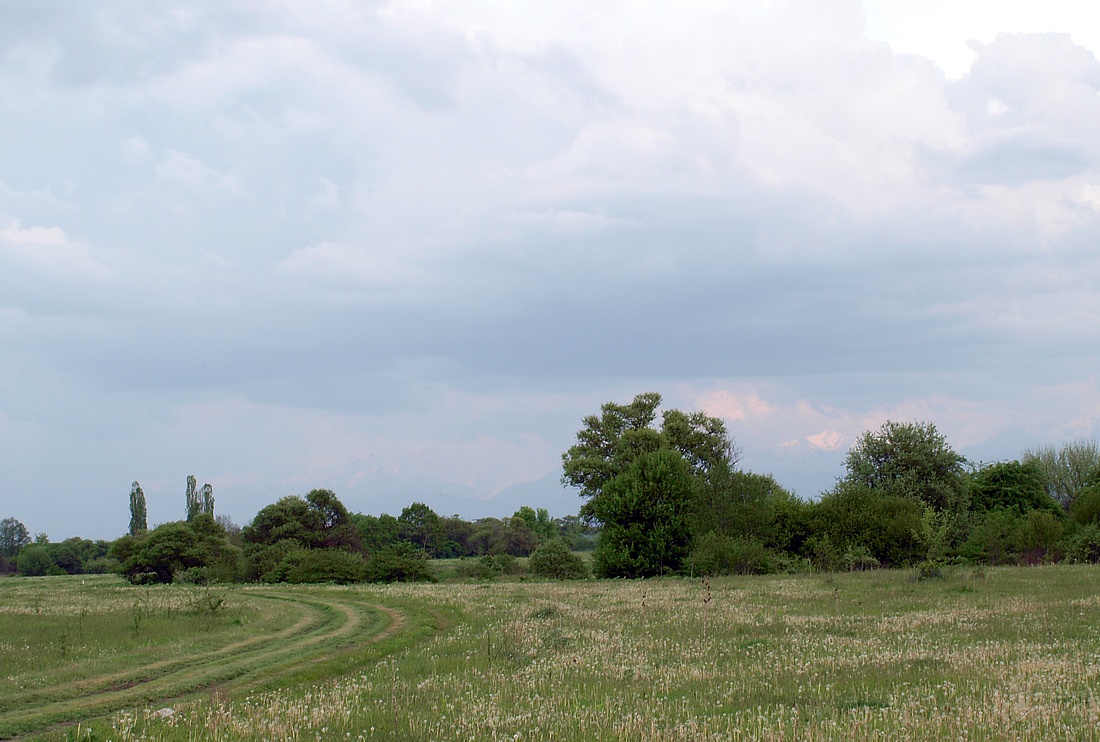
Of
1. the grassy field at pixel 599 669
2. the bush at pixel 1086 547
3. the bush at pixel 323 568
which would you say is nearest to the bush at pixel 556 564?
the bush at pixel 323 568

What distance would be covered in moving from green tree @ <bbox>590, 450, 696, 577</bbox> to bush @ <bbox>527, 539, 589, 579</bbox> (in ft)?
16.0

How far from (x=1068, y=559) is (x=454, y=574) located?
50.6m

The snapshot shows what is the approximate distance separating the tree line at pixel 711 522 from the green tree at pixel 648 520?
0.37 ft

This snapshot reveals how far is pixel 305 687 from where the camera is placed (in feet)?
56.8

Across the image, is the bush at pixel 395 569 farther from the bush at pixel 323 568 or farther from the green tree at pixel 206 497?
the green tree at pixel 206 497

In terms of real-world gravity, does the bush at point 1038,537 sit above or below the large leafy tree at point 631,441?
below

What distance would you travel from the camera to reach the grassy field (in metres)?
12.5

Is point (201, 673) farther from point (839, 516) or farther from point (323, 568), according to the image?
point (839, 516)

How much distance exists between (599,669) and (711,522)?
1917 inches

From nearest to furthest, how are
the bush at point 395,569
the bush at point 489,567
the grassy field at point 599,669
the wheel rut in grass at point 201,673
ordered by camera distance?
the grassy field at point 599,669 → the wheel rut in grass at point 201,673 → the bush at point 395,569 → the bush at point 489,567

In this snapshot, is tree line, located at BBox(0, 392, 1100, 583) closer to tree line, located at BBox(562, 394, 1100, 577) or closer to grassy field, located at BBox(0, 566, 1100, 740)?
tree line, located at BBox(562, 394, 1100, 577)

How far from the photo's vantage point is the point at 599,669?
1800 centimetres

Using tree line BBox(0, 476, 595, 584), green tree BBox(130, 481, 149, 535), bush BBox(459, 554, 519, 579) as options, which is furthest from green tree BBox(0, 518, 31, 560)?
bush BBox(459, 554, 519, 579)

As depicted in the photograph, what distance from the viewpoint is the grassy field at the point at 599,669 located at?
40.9ft
